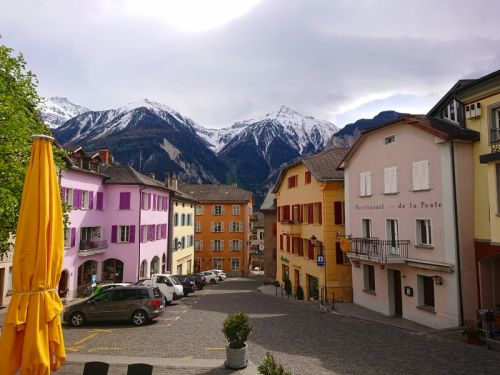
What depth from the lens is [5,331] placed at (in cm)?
630

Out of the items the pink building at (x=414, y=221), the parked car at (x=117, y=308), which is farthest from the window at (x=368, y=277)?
the parked car at (x=117, y=308)

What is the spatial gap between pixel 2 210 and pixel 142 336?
287 inches

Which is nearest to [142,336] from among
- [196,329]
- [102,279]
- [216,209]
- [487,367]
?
[196,329]

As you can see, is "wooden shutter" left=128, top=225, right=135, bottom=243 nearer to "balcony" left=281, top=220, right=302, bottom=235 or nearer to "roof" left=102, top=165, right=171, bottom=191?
"roof" left=102, top=165, right=171, bottom=191

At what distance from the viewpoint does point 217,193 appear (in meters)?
67.8

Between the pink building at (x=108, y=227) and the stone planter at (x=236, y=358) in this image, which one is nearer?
the stone planter at (x=236, y=358)

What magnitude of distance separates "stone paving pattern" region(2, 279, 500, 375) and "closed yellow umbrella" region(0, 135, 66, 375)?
4.85 m

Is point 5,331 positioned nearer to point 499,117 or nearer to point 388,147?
point 499,117

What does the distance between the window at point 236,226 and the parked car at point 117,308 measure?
46.7 metres

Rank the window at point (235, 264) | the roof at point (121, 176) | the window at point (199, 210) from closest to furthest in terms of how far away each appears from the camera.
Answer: the roof at point (121, 176), the window at point (235, 264), the window at point (199, 210)

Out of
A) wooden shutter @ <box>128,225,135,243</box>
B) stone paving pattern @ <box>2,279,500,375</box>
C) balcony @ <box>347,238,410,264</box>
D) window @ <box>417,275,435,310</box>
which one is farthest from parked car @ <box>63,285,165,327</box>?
wooden shutter @ <box>128,225,135,243</box>

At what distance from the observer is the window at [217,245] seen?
212ft

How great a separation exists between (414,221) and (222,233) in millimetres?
47881

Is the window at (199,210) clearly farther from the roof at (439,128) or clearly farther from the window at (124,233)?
the roof at (439,128)
